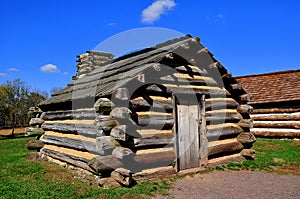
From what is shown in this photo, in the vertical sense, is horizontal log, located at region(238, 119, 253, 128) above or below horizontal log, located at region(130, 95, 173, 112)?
below

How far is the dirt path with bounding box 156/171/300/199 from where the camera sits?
6668mm

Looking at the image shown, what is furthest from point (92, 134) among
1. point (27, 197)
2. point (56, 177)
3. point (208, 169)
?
point (208, 169)

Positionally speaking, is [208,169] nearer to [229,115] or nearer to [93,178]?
[229,115]

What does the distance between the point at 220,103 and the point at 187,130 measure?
2197 millimetres

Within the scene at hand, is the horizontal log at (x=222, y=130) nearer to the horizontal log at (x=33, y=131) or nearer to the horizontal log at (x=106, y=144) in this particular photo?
the horizontal log at (x=106, y=144)

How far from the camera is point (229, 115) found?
1070 cm

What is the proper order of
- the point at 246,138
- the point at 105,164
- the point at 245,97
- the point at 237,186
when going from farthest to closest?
the point at 245,97, the point at 246,138, the point at 237,186, the point at 105,164

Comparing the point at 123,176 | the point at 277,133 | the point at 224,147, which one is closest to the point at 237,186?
the point at 224,147

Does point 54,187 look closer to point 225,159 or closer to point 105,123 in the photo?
point 105,123

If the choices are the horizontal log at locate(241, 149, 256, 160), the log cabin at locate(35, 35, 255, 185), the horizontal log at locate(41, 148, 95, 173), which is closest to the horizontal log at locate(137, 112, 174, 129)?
the log cabin at locate(35, 35, 255, 185)

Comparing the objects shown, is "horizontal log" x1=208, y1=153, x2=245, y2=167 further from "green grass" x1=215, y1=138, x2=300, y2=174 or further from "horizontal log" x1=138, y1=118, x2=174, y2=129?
"horizontal log" x1=138, y1=118, x2=174, y2=129

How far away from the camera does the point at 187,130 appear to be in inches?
357

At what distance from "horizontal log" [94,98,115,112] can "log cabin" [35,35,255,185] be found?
0.09ft

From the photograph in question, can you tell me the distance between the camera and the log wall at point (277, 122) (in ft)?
54.9
